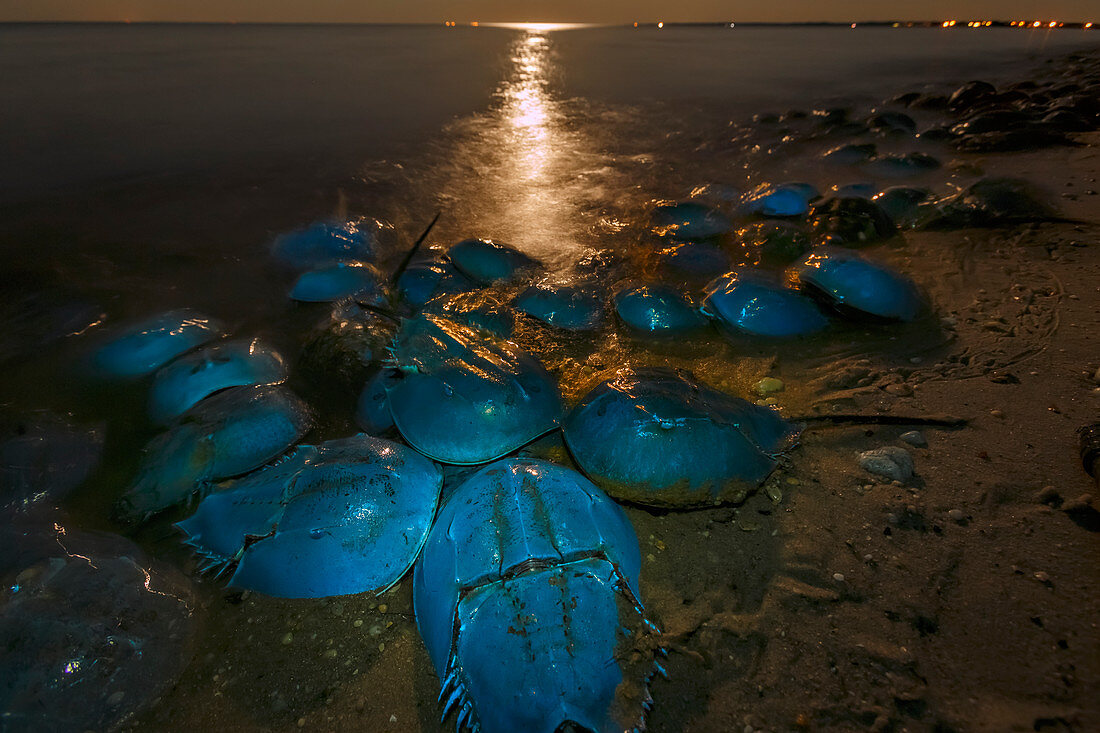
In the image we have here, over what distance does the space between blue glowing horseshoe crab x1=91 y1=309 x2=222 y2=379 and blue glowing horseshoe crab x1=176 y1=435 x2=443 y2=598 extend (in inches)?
45.5

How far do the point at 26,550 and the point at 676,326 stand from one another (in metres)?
2.71

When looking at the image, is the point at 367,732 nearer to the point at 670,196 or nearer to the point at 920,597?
the point at 920,597

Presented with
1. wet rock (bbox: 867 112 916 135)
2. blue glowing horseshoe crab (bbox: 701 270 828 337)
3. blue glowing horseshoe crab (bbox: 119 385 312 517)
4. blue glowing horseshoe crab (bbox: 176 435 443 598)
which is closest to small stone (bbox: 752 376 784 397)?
blue glowing horseshoe crab (bbox: 701 270 828 337)

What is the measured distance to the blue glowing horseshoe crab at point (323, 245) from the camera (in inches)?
129

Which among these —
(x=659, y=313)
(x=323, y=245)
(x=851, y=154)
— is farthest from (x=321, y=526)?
(x=851, y=154)

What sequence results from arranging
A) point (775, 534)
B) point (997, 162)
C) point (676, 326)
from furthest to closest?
1. point (997, 162)
2. point (676, 326)
3. point (775, 534)

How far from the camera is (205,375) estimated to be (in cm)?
207

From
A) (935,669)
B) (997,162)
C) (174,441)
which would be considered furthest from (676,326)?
(997,162)

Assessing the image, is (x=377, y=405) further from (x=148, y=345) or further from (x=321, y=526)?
(x=148, y=345)

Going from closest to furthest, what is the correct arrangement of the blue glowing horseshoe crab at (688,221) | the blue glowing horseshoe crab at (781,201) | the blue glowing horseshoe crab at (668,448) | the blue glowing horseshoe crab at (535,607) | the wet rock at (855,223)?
1. the blue glowing horseshoe crab at (535,607)
2. the blue glowing horseshoe crab at (668,448)
3. the wet rock at (855,223)
4. the blue glowing horseshoe crab at (688,221)
5. the blue glowing horseshoe crab at (781,201)

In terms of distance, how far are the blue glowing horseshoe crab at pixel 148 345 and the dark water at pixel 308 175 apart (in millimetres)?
103

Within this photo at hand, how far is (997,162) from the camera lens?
4367mm

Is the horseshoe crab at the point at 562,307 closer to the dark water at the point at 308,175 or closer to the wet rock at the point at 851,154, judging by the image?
the dark water at the point at 308,175

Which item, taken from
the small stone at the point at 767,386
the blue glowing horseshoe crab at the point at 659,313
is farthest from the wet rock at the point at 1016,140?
the small stone at the point at 767,386
